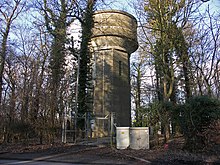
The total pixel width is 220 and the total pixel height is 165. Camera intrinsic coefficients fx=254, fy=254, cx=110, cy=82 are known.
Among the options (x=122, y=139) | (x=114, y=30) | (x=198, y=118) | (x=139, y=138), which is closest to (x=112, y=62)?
(x=114, y=30)

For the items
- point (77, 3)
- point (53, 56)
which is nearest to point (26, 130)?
point (53, 56)

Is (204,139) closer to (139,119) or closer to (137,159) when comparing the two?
(137,159)

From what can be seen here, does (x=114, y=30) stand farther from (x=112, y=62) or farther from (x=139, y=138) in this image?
(x=139, y=138)

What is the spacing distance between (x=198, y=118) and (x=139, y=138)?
139 inches

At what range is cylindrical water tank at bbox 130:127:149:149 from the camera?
1370 cm

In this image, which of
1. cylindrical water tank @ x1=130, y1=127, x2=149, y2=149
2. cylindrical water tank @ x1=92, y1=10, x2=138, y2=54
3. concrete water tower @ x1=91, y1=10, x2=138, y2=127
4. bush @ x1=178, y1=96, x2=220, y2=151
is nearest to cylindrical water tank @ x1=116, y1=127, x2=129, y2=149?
cylindrical water tank @ x1=130, y1=127, x2=149, y2=149

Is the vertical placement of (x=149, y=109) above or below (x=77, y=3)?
below

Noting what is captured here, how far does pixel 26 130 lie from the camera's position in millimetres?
16844

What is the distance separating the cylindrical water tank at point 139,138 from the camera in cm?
1370

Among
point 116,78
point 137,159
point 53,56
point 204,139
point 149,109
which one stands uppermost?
point 53,56

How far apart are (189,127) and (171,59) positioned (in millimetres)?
6190

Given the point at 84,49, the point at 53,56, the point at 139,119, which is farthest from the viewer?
the point at 84,49

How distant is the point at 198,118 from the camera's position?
1166cm

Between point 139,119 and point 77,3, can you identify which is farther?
point 139,119
